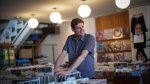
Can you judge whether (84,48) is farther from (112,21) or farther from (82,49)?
(112,21)

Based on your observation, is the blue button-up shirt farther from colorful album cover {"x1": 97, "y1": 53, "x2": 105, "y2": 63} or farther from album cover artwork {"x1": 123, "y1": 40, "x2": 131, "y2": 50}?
Result: colorful album cover {"x1": 97, "y1": 53, "x2": 105, "y2": 63}

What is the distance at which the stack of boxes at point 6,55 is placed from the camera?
5207mm

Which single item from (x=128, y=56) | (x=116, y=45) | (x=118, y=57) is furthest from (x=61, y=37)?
(x=128, y=56)

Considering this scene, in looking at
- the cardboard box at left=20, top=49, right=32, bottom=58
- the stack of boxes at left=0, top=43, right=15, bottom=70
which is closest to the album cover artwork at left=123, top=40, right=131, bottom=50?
the stack of boxes at left=0, top=43, right=15, bottom=70

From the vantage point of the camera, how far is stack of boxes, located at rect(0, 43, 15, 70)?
5207 millimetres

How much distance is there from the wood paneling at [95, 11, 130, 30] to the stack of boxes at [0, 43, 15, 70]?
2710 millimetres

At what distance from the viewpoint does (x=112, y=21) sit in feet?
20.4

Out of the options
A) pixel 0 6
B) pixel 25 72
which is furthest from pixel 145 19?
pixel 25 72

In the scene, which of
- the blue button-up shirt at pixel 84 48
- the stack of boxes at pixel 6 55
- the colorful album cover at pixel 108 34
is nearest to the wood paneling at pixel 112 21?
the colorful album cover at pixel 108 34

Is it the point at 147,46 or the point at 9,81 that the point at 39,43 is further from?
the point at 9,81

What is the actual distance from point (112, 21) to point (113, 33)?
0.36 metres

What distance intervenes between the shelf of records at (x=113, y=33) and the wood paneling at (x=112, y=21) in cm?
12

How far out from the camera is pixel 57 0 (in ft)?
14.2

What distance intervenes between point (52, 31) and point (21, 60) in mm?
1504
